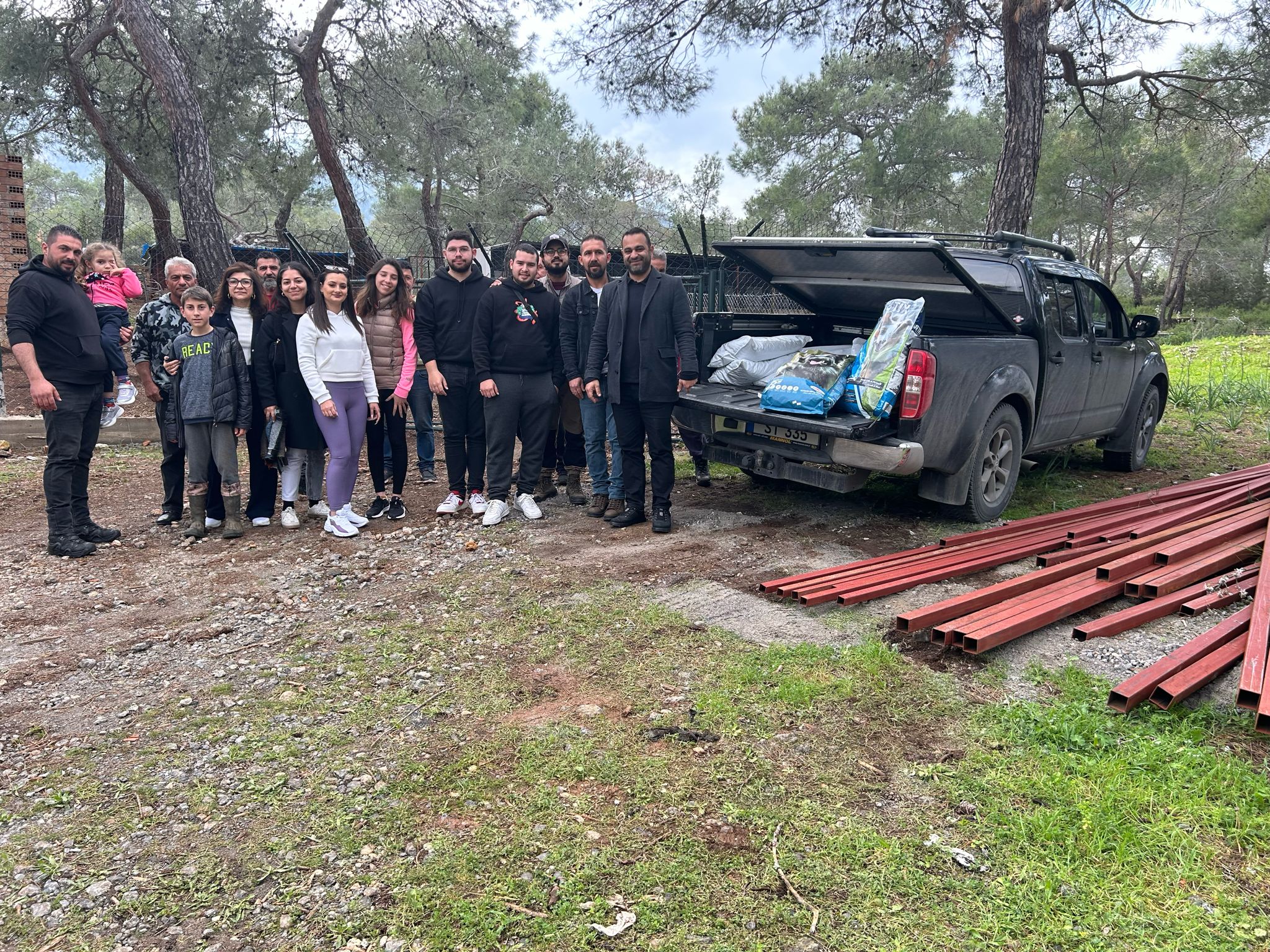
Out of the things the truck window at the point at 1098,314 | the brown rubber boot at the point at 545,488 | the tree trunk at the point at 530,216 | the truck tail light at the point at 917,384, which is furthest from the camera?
the tree trunk at the point at 530,216

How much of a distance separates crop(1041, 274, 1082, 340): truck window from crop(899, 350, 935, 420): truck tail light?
5.73 feet

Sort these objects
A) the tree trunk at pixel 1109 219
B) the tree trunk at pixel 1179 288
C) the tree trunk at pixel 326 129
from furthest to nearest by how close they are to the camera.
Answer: the tree trunk at pixel 1179 288, the tree trunk at pixel 1109 219, the tree trunk at pixel 326 129

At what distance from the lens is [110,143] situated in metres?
14.8

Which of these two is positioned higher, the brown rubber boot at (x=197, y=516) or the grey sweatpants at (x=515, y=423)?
the grey sweatpants at (x=515, y=423)

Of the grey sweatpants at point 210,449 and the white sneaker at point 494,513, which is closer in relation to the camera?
the grey sweatpants at point 210,449

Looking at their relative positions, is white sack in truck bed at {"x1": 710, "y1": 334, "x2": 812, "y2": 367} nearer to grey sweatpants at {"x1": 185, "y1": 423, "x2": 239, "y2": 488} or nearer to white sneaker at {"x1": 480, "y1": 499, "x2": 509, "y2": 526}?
white sneaker at {"x1": 480, "y1": 499, "x2": 509, "y2": 526}

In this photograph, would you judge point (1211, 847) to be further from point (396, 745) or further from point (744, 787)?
point (396, 745)

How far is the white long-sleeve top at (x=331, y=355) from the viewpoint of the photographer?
566cm

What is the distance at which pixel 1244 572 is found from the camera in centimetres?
434

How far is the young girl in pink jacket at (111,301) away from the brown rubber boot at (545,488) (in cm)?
310

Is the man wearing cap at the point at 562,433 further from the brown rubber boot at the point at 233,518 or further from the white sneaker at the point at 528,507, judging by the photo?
the brown rubber boot at the point at 233,518

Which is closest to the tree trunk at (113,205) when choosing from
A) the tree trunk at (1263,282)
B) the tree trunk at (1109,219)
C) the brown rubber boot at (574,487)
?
the brown rubber boot at (574,487)

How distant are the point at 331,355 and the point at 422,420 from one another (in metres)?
1.82

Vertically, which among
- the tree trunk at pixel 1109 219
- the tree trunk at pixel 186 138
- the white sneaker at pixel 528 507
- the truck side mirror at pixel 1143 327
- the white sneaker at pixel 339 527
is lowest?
the white sneaker at pixel 339 527
